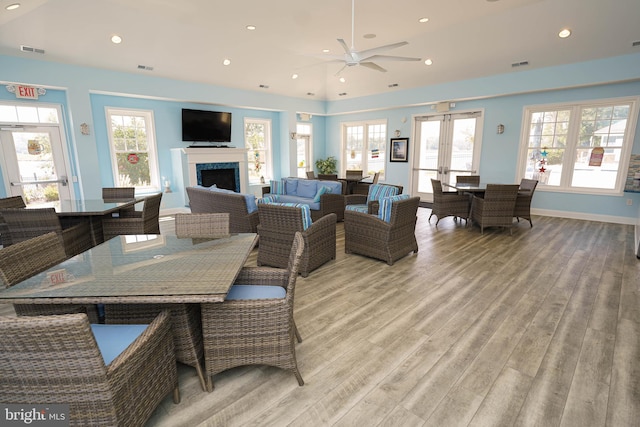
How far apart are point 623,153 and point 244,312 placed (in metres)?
7.90

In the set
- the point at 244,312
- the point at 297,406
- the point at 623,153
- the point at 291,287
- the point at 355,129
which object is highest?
the point at 355,129

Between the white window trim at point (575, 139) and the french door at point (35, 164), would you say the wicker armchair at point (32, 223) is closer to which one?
the french door at point (35, 164)

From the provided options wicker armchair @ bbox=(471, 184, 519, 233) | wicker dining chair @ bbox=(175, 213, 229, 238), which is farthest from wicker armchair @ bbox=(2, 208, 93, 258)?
wicker armchair @ bbox=(471, 184, 519, 233)

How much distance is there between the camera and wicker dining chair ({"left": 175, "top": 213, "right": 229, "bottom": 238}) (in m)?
2.66

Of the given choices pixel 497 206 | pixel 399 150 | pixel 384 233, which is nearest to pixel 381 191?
pixel 384 233

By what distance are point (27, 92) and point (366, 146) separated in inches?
322

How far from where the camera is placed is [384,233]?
4074 mm

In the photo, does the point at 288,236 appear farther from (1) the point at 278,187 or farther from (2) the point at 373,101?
(2) the point at 373,101

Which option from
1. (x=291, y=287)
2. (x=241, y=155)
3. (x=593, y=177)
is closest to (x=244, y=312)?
(x=291, y=287)

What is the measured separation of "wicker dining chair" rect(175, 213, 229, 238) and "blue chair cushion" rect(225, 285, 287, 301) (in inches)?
25.9

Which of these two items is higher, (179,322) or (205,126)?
(205,126)

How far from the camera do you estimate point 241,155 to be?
8.56m

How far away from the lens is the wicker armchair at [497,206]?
17.5ft

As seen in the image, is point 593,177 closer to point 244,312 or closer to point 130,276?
point 244,312
